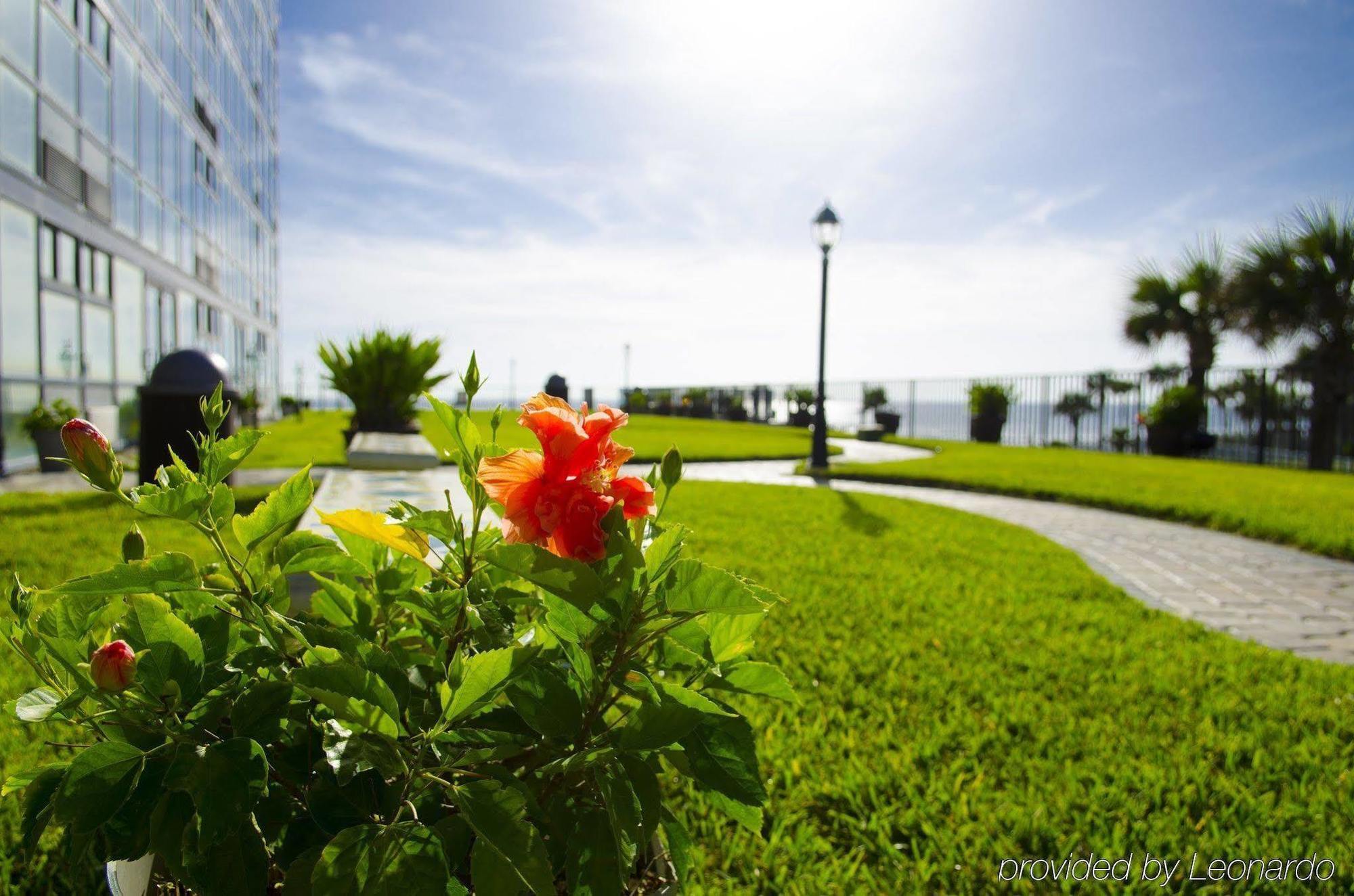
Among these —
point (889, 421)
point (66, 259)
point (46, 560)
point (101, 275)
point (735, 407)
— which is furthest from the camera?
point (735, 407)

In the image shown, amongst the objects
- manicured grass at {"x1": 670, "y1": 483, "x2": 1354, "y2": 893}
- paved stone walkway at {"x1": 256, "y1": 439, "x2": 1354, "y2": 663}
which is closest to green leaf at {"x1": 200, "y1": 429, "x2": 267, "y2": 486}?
manicured grass at {"x1": 670, "y1": 483, "x2": 1354, "y2": 893}

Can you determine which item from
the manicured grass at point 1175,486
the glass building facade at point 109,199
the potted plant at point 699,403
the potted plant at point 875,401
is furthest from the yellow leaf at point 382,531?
the potted plant at point 699,403

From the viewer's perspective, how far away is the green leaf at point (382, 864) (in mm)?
720

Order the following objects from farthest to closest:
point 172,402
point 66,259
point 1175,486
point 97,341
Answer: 1. point 97,341
2. point 66,259
3. point 1175,486
4. point 172,402

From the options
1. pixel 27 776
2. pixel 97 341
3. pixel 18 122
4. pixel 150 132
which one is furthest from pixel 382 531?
pixel 150 132

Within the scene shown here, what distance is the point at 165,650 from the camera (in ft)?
2.69

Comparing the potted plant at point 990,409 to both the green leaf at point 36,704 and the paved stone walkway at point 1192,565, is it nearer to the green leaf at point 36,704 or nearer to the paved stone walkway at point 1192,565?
the paved stone walkway at point 1192,565

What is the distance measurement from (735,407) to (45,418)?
2242 cm

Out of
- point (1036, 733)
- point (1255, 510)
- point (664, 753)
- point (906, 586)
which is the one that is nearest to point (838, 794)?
point (1036, 733)

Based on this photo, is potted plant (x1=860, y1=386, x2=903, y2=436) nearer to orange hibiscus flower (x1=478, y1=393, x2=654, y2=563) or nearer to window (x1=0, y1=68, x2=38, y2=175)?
window (x1=0, y1=68, x2=38, y2=175)

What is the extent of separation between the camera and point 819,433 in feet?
37.6

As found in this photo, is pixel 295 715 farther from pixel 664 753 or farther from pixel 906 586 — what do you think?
pixel 906 586

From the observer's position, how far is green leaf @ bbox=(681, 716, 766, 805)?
2.87 feet

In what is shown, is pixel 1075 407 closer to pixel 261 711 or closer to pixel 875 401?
pixel 875 401
